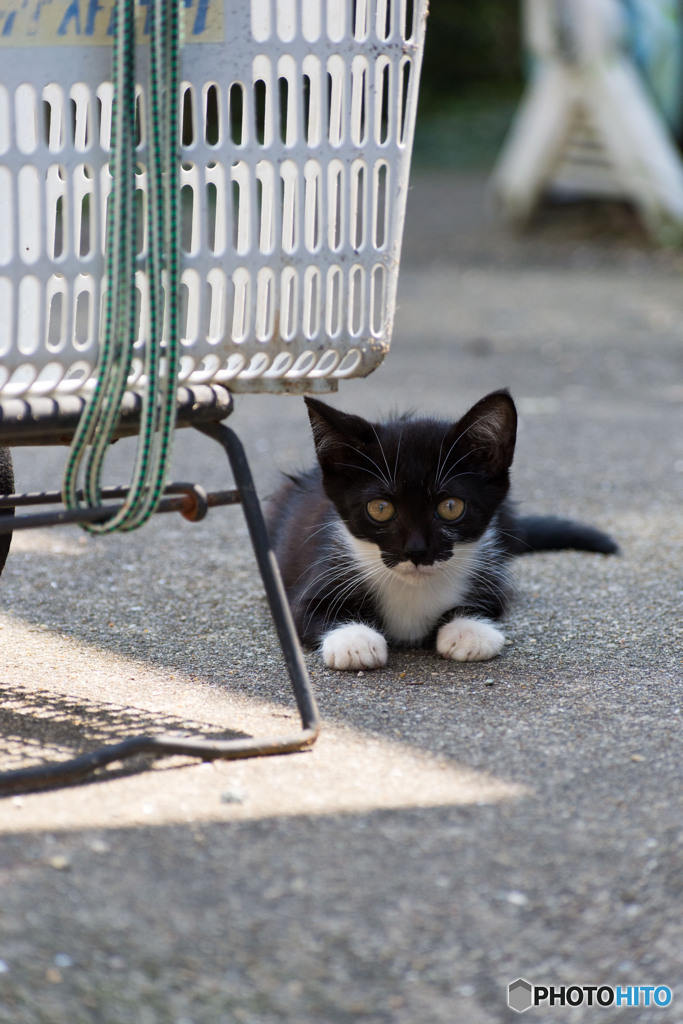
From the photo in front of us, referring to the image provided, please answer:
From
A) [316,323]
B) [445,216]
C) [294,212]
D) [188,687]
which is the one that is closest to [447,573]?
[188,687]

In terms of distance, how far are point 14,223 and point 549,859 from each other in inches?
45.6

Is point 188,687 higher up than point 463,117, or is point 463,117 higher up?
point 188,687

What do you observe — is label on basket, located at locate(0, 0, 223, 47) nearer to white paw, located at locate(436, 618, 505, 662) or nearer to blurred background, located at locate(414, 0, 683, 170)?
white paw, located at locate(436, 618, 505, 662)

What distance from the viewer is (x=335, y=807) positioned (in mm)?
1715

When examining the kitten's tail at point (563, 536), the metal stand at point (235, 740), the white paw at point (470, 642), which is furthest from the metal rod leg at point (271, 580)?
the kitten's tail at point (563, 536)

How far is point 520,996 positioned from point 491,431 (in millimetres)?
1271

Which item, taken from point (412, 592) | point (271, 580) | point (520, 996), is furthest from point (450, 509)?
point (520, 996)

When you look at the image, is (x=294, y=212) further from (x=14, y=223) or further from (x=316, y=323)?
(x=14, y=223)

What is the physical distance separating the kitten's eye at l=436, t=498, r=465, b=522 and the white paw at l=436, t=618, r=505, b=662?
0.78ft

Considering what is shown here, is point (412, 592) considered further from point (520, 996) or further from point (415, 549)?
point (520, 996)

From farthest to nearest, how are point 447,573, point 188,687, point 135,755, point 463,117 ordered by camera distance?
point 463,117
point 447,573
point 188,687
point 135,755

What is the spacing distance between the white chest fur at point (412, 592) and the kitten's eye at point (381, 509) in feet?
0.35

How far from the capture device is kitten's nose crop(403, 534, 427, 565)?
2305 mm

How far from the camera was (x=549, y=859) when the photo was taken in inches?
62.4
